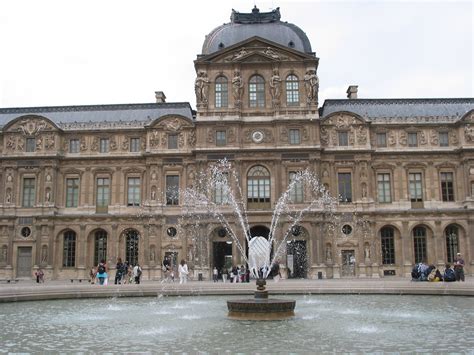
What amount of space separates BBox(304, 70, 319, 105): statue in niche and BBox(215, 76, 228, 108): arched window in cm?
712

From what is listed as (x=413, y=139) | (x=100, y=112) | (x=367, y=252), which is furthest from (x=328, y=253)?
(x=100, y=112)

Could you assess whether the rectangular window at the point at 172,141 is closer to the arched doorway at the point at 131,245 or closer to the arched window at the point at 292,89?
the arched doorway at the point at 131,245

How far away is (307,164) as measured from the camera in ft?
151

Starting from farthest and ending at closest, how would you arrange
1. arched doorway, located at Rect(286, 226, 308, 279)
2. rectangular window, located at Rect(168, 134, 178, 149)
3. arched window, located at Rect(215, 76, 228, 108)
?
rectangular window, located at Rect(168, 134, 178, 149)
arched window, located at Rect(215, 76, 228, 108)
arched doorway, located at Rect(286, 226, 308, 279)

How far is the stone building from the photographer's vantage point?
150 feet

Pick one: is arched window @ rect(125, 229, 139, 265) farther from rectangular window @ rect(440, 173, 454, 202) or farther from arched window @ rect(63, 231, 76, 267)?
rectangular window @ rect(440, 173, 454, 202)

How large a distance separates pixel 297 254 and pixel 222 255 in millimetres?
6678

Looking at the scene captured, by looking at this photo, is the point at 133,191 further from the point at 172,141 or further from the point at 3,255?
the point at 3,255

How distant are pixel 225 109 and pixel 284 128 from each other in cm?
545

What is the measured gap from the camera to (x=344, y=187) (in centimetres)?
4691

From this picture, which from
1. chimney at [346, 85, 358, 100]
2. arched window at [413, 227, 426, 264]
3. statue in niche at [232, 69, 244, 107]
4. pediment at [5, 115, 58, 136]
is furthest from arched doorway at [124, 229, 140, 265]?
chimney at [346, 85, 358, 100]

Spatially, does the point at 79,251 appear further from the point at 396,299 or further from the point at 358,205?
the point at 396,299

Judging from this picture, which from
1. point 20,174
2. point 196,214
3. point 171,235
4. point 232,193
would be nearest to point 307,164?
point 232,193

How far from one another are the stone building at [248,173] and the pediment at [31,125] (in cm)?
9
